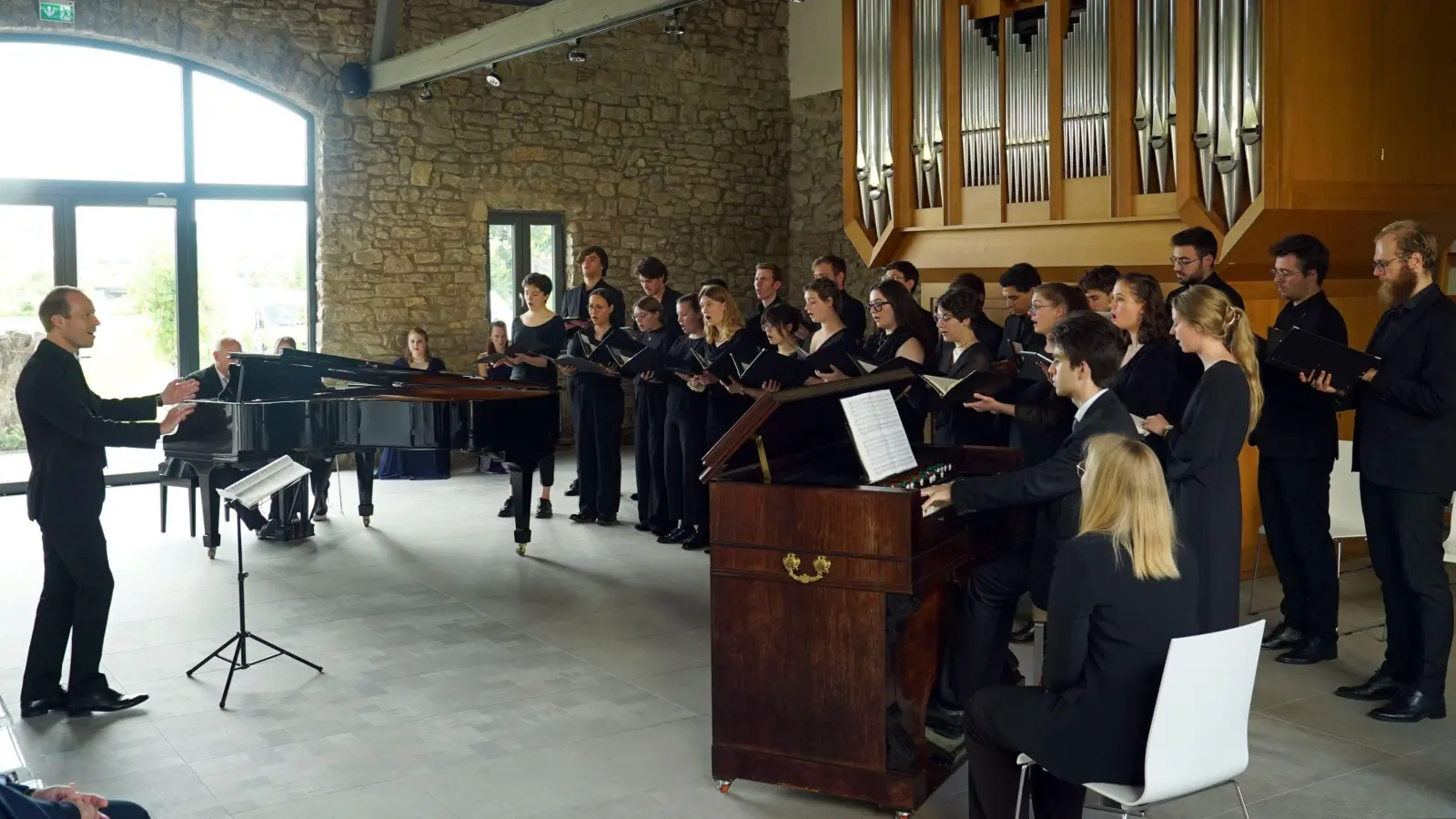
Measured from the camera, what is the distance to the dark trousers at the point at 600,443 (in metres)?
8.73

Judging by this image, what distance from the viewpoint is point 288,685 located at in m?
5.42

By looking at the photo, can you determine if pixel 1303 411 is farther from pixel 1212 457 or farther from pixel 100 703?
pixel 100 703

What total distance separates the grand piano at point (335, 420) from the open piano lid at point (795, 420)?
2870mm

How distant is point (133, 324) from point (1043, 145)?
7730 millimetres

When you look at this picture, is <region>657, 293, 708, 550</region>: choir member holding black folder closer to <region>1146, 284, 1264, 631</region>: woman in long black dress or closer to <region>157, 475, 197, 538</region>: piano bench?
<region>157, 475, 197, 538</region>: piano bench

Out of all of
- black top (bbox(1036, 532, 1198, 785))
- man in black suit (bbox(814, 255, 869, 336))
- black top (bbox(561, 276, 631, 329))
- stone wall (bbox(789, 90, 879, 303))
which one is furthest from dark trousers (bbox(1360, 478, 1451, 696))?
stone wall (bbox(789, 90, 879, 303))

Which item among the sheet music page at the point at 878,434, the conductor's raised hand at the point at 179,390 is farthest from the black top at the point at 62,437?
the sheet music page at the point at 878,434

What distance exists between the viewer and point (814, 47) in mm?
13617

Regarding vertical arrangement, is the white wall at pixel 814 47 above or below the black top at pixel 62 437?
above

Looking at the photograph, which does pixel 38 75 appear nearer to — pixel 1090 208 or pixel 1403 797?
pixel 1090 208

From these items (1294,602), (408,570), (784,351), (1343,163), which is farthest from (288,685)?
(1343,163)

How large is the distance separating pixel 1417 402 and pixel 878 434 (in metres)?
2.05

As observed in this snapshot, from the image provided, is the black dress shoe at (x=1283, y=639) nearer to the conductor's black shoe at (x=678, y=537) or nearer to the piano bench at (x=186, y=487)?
the conductor's black shoe at (x=678, y=537)

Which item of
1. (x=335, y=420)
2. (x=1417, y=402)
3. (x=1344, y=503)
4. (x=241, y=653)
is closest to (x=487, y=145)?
(x=335, y=420)
